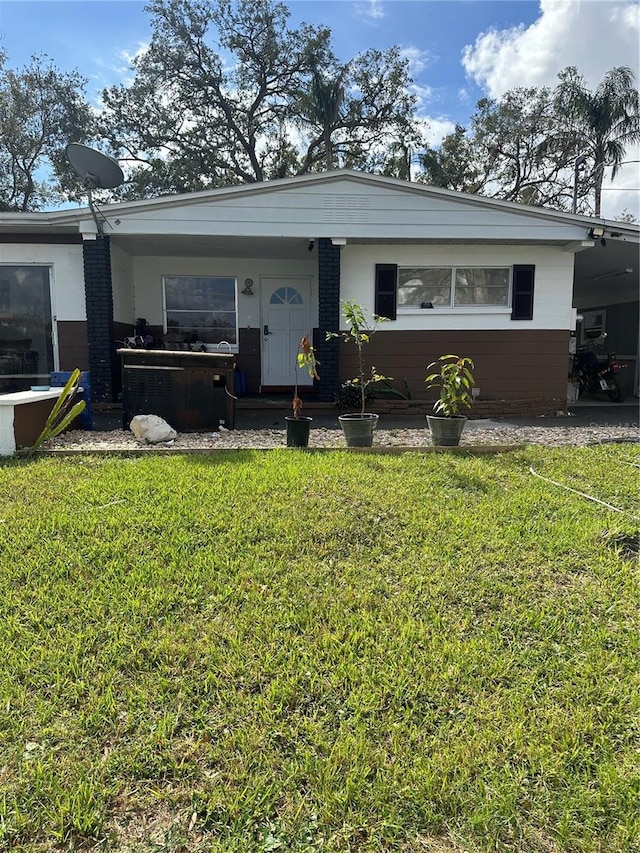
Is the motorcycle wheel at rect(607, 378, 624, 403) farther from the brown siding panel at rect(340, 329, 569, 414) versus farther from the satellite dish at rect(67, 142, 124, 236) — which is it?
the satellite dish at rect(67, 142, 124, 236)

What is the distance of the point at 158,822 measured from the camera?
4.67 ft

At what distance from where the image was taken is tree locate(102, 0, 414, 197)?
20.2 metres

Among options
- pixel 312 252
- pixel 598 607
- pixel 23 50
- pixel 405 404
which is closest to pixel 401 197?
pixel 312 252

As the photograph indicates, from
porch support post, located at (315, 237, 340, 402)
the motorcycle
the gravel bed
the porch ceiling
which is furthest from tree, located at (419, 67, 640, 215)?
the gravel bed

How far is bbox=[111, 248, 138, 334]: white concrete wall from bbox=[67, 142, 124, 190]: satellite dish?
1.10 metres

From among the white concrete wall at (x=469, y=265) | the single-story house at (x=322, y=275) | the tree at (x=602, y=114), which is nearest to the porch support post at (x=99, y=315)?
the single-story house at (x=322, y=275)

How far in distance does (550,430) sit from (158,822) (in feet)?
22.7

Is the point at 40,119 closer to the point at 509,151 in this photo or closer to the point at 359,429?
the point at 509,151

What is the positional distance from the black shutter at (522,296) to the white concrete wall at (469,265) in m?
0.08

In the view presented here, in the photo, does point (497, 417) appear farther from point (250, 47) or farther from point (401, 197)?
point (250, 47)

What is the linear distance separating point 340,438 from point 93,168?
555 centimetres

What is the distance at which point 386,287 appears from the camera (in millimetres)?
8844

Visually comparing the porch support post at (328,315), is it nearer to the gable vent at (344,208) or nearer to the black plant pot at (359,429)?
the gable vent at (344,208)

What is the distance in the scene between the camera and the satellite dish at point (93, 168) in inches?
299
